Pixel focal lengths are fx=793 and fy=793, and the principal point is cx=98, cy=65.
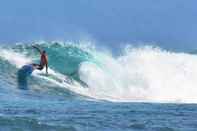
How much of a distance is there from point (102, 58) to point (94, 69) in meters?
8.05

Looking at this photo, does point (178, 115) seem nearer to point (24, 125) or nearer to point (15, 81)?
point (24, 125)

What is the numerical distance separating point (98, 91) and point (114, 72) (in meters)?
9.76

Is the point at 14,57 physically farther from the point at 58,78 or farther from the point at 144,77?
the point at 144,77

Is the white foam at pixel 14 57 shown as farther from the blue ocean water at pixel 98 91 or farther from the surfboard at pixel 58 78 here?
the surfboard at pixel 58 78

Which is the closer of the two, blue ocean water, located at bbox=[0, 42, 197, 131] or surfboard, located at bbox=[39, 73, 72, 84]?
blue ocean water, located at bbox=[0, 42, 197, 131]

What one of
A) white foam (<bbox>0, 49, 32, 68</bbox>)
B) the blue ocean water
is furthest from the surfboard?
white foam (<bbox>0, 49, 32, 68</bbox>)

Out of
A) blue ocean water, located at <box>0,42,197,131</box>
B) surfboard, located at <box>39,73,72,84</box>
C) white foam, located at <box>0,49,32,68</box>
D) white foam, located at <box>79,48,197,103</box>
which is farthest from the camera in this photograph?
white foam, located at <box>79,48,197,103</box>

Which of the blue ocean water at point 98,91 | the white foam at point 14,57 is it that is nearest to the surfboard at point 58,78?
the blue ocean water at point 98,91

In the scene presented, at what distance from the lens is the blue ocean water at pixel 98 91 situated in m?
22.2

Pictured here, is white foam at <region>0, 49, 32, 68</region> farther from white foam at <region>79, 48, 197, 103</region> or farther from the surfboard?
white foam at <region>79, 48, 197, 103</region>

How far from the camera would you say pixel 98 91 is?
43.2 meters

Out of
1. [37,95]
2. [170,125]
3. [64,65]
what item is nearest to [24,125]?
[170,125]

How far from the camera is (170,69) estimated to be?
5762 cm

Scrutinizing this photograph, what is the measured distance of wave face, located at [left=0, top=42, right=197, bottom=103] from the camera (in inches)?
1633
